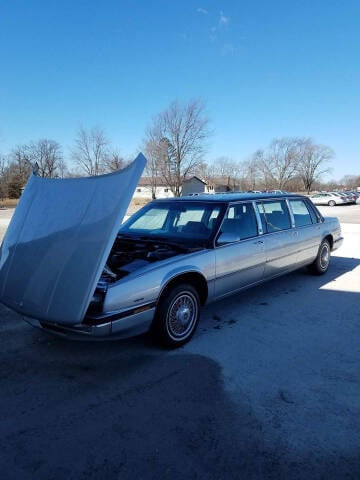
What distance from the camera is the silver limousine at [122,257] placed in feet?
9.68

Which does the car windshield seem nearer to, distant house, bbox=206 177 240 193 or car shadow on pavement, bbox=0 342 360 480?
car shadow on pavement, bbox=0 342 360 480

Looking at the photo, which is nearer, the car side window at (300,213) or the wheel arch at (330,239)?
the car side window at (300,213)

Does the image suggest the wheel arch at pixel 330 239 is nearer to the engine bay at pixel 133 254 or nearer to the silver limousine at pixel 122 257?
the silver limousine at pixel 122 257

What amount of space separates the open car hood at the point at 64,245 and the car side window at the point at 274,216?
245 centimetres

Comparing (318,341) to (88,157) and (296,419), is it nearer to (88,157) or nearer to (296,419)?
(296,419)

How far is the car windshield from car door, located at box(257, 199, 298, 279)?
0.96 metres

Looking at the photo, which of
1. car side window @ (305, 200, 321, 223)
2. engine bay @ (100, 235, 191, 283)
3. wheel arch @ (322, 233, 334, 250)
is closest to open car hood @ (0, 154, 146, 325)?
engine bay @ (100, 235, 191, 283)

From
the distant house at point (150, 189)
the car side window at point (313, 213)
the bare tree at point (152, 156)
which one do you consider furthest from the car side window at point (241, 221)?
the distant house at point (150, 189)

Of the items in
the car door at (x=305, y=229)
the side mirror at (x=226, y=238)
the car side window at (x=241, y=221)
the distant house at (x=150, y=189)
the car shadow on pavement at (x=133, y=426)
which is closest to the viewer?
the car shadow on pavement at (x=133, y=426)

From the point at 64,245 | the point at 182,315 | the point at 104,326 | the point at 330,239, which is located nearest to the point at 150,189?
the point at 330,239

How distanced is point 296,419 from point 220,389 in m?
0.64

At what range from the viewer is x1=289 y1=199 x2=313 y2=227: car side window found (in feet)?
18.9

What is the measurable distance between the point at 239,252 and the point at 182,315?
1199 mm

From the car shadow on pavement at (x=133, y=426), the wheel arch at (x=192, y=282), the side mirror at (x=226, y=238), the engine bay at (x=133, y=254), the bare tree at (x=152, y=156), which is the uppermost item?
the bare tree at (x=152, y=156)
